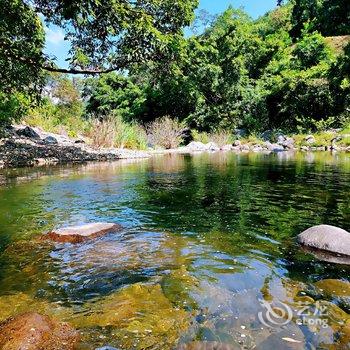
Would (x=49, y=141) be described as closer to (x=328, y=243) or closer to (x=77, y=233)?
(x=77, y=233)

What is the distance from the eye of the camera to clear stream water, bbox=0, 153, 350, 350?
315 centimetres

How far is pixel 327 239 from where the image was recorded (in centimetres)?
523

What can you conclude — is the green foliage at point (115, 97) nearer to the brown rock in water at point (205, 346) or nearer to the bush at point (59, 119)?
the bush at point (59, 119)

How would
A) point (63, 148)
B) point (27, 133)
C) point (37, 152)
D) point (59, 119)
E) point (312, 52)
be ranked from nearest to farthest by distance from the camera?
point (37, 152), point (63, 148), point (27, 133), point (59, 119), point (312, 52)

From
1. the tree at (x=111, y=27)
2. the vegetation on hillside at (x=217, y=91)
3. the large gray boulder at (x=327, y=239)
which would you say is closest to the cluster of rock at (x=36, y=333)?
the large gray boulder at (x=327, y=239)

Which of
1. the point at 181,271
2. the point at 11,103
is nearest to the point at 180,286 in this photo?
the point at 181,271

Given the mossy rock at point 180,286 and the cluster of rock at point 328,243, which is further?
the cluster of rock at point 328,243

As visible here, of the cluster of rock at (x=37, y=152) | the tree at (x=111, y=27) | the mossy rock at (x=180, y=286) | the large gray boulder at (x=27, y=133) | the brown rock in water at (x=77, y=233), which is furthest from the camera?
the large gray boulder at (x=27, y=133)

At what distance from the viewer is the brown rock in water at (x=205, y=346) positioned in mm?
2869

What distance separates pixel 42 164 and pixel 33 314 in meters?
15.2

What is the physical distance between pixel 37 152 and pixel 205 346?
695 inches

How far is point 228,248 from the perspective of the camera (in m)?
5.34

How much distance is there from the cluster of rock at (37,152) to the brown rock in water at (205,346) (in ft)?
A: 49.3

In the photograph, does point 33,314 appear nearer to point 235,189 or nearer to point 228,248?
point 228,248
